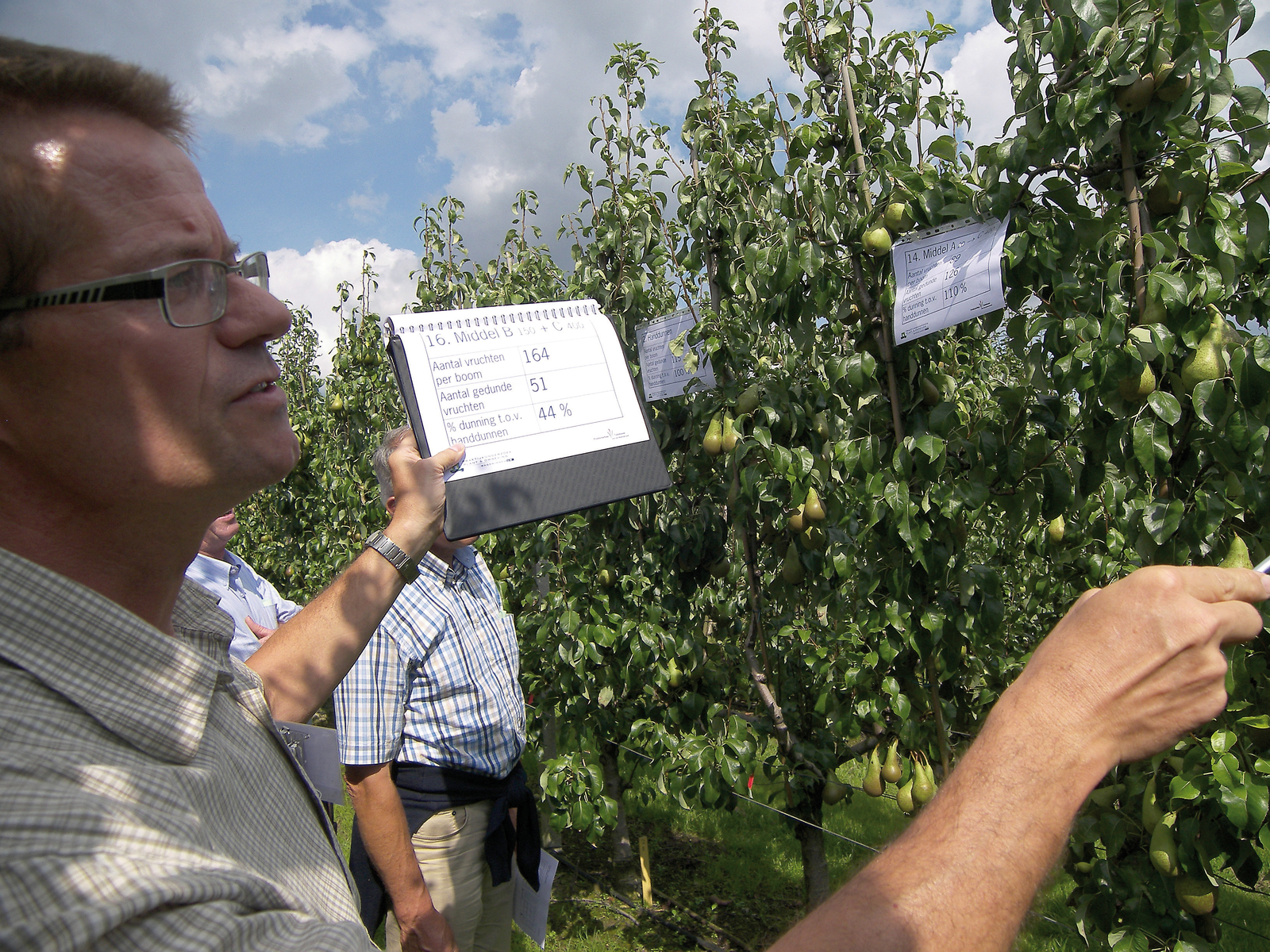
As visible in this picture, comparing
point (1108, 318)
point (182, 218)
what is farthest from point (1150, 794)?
point (182, 218)

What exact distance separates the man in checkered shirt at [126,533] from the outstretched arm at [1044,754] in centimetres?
52

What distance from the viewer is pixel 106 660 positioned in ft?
2.51

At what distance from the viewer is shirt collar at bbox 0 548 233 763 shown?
708mm

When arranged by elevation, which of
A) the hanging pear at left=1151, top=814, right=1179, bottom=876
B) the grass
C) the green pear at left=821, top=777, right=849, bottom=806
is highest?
the hanging pear at left=1151, top=814, right=1179, bottom=876

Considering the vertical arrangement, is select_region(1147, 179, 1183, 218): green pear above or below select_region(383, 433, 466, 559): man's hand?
above


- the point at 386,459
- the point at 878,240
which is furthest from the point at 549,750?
the point at 878,240

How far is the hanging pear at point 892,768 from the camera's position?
7.89ft

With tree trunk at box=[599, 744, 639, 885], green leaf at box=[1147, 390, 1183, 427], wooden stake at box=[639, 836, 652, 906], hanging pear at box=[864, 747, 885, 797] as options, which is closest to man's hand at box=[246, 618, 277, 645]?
tree trunk at box=[599, 744, 639, 885]

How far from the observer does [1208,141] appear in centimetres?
165

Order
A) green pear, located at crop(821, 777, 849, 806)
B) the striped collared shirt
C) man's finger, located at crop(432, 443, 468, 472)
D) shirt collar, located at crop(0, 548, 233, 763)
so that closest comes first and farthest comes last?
the striped collared shirt, shirt collar, located at crop(0, 548, 233, 763), man's finger, located at crop(432, 443, 468, 472), green pear, located at crop(821, 777, 849, 806)

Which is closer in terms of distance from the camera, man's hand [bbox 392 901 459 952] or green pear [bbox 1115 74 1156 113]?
green pear [bbox 1115 74 1156 113]

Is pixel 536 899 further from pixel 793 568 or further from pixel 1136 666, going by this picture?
pixel 1136 666

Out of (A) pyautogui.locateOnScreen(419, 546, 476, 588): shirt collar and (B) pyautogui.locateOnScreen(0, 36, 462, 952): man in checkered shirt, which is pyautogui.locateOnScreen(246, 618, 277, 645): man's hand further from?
(B) pyautogui.locateOnScreen(0, 36, 462, 952): man in checkered shirt

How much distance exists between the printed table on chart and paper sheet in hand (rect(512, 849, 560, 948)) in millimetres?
1873
